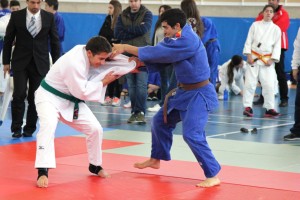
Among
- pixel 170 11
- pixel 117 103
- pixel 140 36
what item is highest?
pixel 170 11

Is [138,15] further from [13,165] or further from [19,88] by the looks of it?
[13,165]

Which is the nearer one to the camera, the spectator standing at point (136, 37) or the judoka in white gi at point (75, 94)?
the judoka in white gi at point (75, 94)

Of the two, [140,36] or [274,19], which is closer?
[140,36]

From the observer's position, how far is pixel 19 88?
9.23 metres

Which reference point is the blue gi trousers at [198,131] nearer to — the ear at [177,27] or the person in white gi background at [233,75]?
the ear at [177,27]

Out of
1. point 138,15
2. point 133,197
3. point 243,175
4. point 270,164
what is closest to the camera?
point 133,197

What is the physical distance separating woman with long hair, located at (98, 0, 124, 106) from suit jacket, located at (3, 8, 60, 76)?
142 inches

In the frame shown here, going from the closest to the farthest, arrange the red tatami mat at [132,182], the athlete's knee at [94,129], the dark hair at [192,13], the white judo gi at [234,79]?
the red tatami mat at [132,182] < the athlete's knee at [94,129] < the dark hair at [192,13] < the white judo gi at [234,79]

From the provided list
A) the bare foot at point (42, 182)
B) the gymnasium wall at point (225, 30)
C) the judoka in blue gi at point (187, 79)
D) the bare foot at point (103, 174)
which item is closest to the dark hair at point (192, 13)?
the judoka in blue gi at point (187, 79)

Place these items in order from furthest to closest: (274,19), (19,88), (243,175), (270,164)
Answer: (274,19) < (19,88) < (270,164) < (243,175)

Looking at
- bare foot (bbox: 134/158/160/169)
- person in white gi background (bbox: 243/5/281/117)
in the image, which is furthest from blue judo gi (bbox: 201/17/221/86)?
bare foot (bbox: 134/158/160/169)

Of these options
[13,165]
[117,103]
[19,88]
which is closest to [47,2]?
[117,103]

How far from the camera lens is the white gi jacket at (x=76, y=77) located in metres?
6.48

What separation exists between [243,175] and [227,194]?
904 mm
